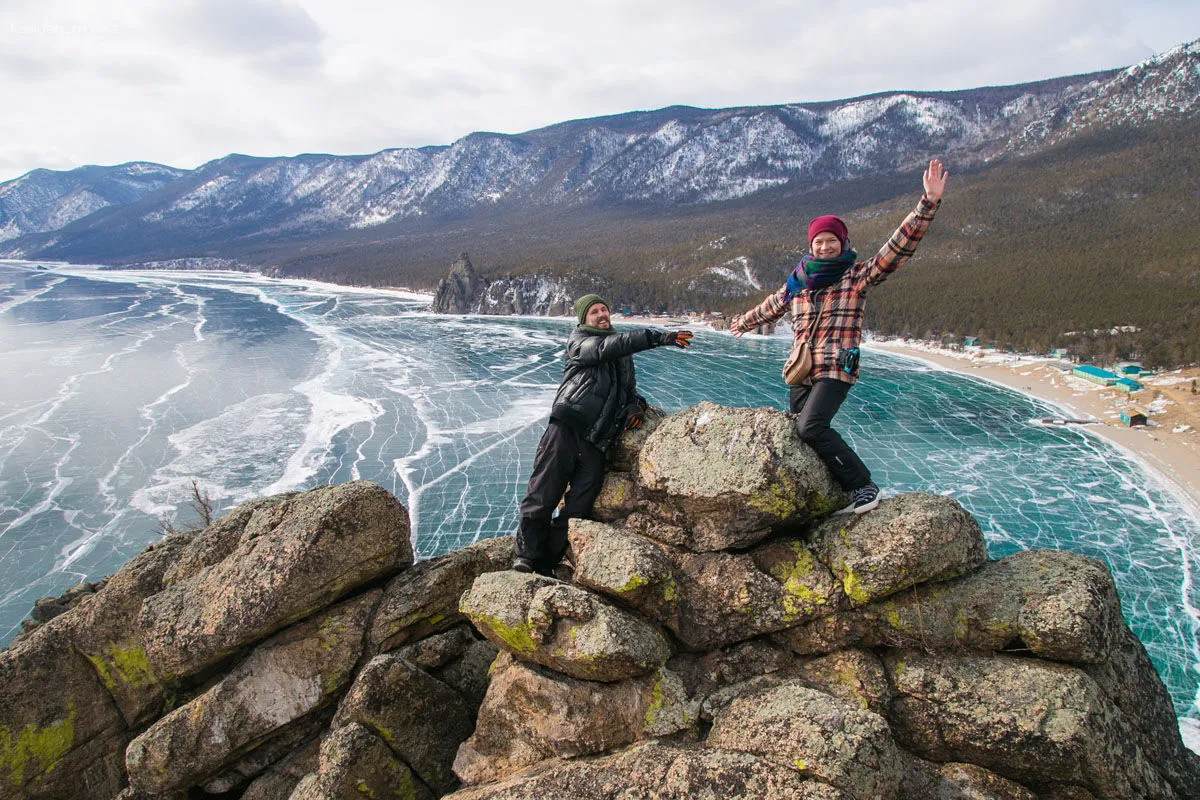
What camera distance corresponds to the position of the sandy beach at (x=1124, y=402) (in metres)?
45.1

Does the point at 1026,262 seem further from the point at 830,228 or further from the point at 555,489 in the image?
the point at 555,489

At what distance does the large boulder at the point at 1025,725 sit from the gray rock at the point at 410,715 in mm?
4792

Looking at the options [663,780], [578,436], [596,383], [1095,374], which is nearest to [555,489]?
[578,436]

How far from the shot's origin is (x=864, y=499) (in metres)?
6.68

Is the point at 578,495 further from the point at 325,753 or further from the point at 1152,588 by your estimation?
the point at 1152,588

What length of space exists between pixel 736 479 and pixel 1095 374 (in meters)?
82.6

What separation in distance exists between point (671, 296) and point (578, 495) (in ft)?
450

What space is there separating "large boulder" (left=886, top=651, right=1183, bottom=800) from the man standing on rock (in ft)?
13.8

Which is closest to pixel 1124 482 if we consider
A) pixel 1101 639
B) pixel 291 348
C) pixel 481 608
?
pixel 1101 639

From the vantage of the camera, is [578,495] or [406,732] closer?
[406,732]

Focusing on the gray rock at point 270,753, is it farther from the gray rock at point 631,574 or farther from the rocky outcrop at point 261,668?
the gray rock at point 631,574

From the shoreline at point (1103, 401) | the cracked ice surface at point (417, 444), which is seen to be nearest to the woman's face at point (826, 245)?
the cracked ice surface at point (417, 444)

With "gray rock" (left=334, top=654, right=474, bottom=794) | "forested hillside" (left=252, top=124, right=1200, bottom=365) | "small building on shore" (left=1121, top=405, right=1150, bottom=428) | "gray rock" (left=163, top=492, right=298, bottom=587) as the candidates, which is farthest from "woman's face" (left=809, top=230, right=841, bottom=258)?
"forested hillside" (left=252, top=124, right=1200, bottom=365)

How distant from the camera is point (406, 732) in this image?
6727 mm
